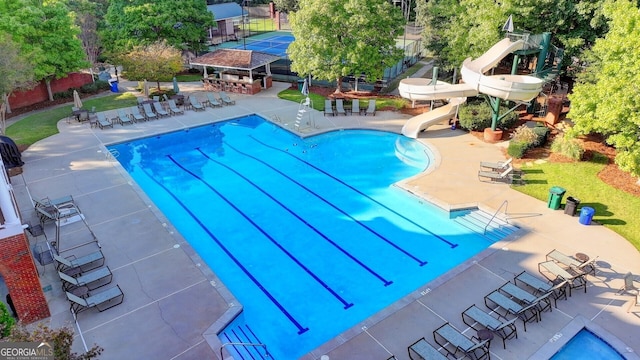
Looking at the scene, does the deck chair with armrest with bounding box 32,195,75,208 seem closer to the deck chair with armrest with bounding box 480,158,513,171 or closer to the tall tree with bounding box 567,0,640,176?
the deck chair with armrest with bounding box 480,158,513,171

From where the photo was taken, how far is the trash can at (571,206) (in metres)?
15.6

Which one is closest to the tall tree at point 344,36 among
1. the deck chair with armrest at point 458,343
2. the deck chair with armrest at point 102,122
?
the deck chair with armrest at point 102,122

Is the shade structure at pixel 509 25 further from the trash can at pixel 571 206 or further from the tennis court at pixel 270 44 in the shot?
the tennis court at pixel 270 44

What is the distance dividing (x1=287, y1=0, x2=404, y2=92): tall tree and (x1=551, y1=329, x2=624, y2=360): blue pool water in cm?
1992

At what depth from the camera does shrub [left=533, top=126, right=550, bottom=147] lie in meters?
20.7

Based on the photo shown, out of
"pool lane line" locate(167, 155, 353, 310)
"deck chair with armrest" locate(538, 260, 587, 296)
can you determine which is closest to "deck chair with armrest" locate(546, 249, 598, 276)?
"deck chair with armrest" locate(538, 260, 587, 296)

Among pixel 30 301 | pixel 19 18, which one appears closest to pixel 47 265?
pixel 30 301

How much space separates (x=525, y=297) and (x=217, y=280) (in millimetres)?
8591

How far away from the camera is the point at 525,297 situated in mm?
11492

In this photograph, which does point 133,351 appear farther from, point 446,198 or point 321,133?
point 321,133

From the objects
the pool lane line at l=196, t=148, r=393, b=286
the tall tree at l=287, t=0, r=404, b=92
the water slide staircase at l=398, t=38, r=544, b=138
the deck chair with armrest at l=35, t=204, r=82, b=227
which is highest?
the tall tree at l=287, t=0, r=404, b=92

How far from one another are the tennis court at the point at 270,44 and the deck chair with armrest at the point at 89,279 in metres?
35.3

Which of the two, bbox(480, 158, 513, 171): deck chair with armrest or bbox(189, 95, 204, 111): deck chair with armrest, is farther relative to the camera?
bbox(189, 95, 204, 111): deck chair with armrest

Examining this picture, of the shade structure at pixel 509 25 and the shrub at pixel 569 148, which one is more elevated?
the shade structure at pixel 509 25
